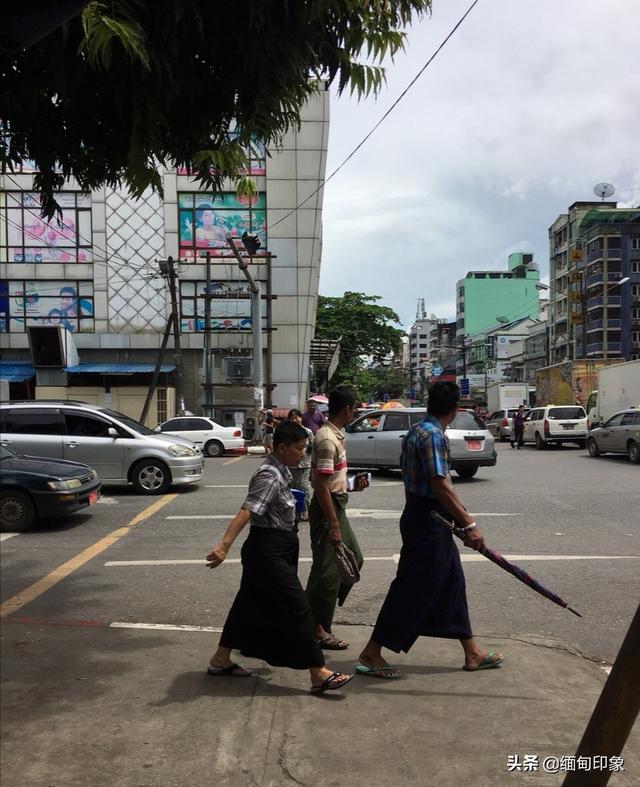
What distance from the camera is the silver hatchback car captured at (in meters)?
12.5

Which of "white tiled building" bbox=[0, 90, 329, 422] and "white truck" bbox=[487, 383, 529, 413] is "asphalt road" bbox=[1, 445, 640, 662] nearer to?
"white tiled building" bbox=[0, 90, 329, 422]

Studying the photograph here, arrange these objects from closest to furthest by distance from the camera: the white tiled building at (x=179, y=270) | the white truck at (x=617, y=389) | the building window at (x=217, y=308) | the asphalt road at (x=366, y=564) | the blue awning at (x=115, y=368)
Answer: the asphalt road at (x=366, y=564) < the white truck at (x=617, y=389) < the blue awning at (x=115, y=368) < the white tiled building at (x=179, y=270) < the building window at (x=217, y=308)

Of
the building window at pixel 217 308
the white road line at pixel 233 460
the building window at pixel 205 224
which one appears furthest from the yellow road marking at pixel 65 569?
the building window at pixel 205 224

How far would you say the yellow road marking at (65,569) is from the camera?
6082 millimetres

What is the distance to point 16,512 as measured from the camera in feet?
30.8

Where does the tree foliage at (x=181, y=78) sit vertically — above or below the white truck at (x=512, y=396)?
above

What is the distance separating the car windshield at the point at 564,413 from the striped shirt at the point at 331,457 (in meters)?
21.5

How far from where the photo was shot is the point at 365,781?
10.2 feet

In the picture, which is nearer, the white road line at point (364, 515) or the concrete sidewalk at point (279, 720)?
the concrete sidewalk at point (279, 720)

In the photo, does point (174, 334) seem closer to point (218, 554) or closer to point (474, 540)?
point (218, 554)

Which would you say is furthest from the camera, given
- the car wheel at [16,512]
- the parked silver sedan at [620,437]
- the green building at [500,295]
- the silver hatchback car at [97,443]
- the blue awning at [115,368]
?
the green building at [500,295]

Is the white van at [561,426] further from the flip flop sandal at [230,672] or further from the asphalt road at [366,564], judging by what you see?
the flip flop sandal at [230,672]

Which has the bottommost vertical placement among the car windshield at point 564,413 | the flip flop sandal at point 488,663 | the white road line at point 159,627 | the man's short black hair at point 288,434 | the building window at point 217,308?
the white road line at point 159,627

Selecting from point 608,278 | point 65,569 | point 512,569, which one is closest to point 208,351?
point 65,569
